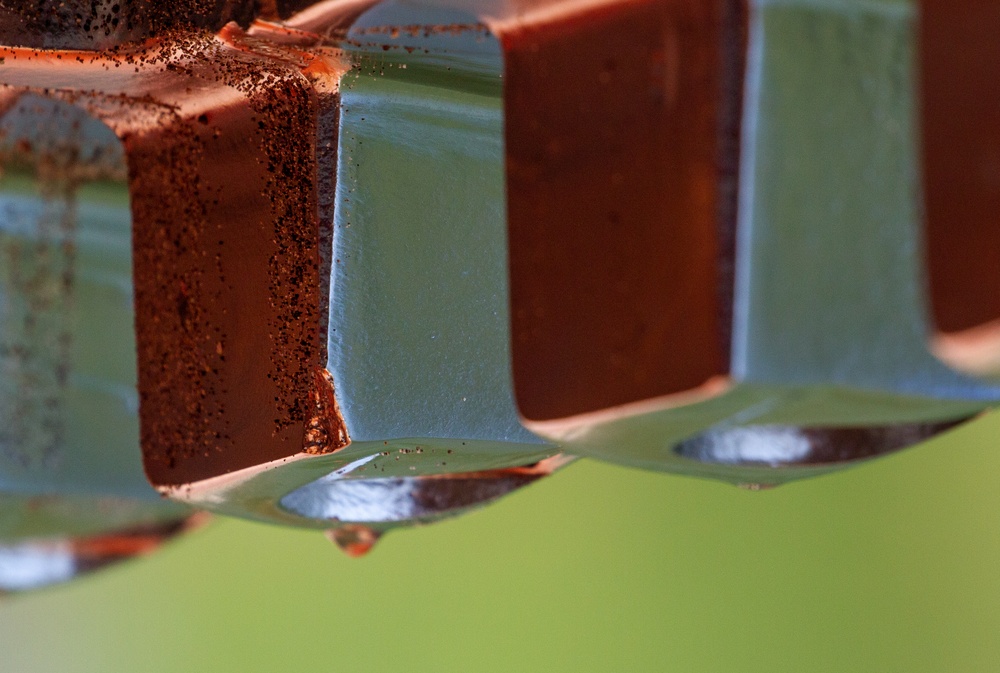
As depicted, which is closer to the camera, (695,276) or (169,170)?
(695,276)

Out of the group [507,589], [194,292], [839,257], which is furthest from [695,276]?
[507,589]

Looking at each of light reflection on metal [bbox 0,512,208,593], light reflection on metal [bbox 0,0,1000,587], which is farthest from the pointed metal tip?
light reflection on metal [bbox 0,512,208,593]

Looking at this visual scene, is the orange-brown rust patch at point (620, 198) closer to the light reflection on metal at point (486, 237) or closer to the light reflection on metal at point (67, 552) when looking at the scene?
the light reflection on metal at point (486, 237)

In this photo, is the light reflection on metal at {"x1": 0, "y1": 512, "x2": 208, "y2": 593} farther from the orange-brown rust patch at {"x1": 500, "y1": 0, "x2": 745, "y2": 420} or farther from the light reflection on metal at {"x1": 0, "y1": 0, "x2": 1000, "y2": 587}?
the orange-brown rust patch at {"x1": 500, "y1": 0, "x2": 745, "y2": 420}

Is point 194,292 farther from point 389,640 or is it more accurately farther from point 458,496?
point 389,640

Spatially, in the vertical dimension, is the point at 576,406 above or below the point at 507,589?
above

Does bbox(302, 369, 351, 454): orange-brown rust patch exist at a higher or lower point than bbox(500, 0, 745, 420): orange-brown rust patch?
lower

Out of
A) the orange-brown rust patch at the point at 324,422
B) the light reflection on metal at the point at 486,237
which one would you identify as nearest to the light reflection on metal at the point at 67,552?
the light reflection on metal at the point at 486,237

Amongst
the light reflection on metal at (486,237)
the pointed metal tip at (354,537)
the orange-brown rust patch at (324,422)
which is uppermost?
the light reflection on metal at (486,237)
